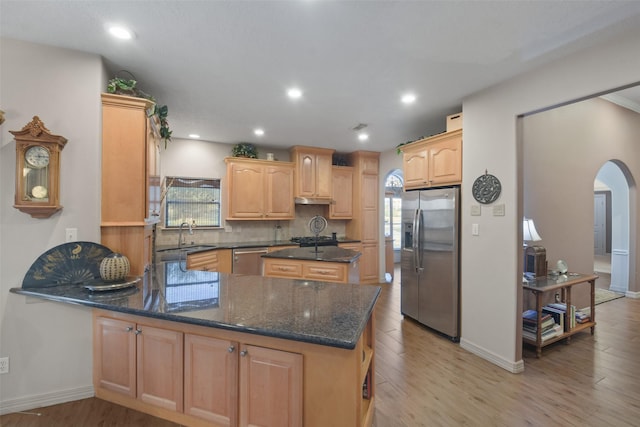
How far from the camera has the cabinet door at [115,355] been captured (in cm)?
176

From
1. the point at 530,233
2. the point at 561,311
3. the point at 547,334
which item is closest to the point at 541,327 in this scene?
the point at 547,334

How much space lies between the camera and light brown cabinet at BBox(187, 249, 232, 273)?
3.70 metres

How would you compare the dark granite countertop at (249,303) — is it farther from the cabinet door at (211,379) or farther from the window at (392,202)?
the window at (392,202)

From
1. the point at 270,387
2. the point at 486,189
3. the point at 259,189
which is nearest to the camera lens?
the point at 270,387

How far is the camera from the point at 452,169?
9.99 ft

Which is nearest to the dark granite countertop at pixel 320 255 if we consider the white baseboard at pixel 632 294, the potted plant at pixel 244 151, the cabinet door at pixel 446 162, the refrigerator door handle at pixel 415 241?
the refrigerator door handle at pixel 415 241

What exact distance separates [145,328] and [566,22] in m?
3.21

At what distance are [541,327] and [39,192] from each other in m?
4.39

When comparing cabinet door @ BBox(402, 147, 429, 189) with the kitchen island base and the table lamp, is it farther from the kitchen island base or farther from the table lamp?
the kitchen island base

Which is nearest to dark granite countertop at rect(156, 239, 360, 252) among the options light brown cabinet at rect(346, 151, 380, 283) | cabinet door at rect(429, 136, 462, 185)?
light brown cabinet at rect(346, 151, 380, 283)

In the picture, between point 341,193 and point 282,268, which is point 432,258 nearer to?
point 282,268

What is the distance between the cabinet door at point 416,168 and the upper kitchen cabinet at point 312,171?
1.80 metres

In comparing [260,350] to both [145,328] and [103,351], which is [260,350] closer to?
[145,328]

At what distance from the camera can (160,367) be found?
1.66 meters
